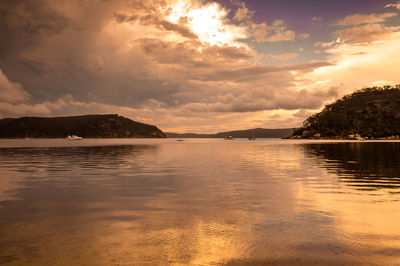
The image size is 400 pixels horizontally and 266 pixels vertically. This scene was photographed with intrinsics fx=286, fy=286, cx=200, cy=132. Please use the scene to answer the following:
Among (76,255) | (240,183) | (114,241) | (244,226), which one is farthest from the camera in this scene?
(240,183)

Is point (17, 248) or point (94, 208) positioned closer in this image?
point (17, 248)

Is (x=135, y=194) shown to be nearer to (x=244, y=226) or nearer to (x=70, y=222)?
(x=70, y=222)

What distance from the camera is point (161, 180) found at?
23359 mm

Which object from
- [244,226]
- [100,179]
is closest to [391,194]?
[244,226]

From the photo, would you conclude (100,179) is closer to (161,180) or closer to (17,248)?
(161,180)

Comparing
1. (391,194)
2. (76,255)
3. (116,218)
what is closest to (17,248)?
(76,255)

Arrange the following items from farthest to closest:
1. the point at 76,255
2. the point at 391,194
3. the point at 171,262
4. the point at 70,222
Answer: the point at 391,194
the point at 70,222
the point at 76,255
the point at 171,262

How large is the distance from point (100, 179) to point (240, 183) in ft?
37.5

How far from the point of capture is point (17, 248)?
323 inches

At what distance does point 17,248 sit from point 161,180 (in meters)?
15.3

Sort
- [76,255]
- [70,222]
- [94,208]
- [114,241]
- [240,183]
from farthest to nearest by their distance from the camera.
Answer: [240,183], [94,208], [70,222], [114,241], [76,255]

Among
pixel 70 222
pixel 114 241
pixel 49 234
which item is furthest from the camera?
pixel 70 222

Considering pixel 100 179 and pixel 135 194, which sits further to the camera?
pixel 100 179

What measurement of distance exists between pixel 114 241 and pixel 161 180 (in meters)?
14.5
